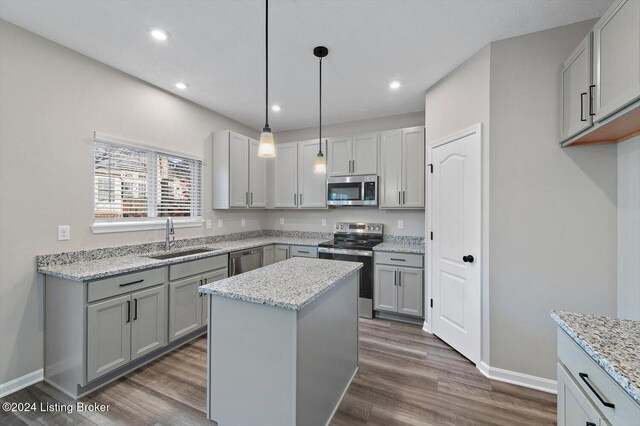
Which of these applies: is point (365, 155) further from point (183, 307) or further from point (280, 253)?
point (183, 307)

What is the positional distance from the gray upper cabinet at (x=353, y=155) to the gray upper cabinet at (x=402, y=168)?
13cm

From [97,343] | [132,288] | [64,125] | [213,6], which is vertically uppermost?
[213,6]

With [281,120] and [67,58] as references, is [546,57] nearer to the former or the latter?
[281,120]

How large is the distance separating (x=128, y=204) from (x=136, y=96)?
1.16 meters

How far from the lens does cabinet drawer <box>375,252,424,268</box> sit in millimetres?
3322

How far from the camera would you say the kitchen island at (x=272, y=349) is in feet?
4.62

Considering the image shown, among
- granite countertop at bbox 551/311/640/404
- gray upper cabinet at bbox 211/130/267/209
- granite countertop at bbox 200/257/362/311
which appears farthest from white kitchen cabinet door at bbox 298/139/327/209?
granite countertop at bbox 551/311/640/404

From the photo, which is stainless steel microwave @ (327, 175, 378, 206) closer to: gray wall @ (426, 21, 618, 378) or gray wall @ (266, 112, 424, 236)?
gray wall @ (266, 112, 424, 236)

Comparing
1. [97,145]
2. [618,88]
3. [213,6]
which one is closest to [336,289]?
[618,88]

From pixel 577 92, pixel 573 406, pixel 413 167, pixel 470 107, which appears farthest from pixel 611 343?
pixel 413 167

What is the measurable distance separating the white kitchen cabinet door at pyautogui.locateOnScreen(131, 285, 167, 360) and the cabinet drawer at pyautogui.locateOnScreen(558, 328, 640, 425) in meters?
2.90

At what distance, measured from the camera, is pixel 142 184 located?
306 cm

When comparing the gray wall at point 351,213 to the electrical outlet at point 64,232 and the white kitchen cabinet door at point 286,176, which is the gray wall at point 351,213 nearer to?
the white kitchen cabinet door at point 286,176

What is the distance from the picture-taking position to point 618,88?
1399 millimetres
